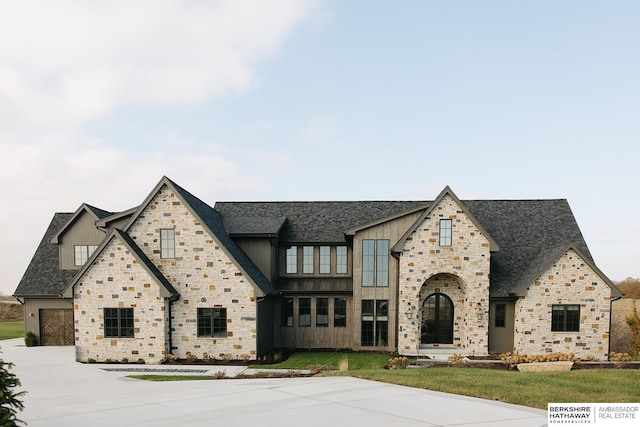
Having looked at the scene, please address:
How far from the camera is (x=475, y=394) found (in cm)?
1005

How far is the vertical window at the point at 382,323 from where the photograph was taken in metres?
20.7

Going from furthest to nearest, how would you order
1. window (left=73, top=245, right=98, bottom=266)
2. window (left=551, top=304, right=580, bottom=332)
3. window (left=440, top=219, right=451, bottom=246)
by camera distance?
window (left=73, top=245, right=98, bottom=266)
window (left=440, top=219, right=451, bottom=246)
window (left=551, top=304, right=580, bottom=332)

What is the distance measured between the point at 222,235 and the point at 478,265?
12545 mm

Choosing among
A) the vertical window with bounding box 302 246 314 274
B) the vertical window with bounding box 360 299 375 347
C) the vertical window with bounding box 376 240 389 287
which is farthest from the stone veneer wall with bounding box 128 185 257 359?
the vertical window with bounding box 376 240 389 287

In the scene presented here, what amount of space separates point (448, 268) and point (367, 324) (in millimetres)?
5019

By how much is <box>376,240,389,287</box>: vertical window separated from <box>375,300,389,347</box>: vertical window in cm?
104

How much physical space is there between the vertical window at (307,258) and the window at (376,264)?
128 inches

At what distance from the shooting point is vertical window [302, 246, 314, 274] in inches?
891

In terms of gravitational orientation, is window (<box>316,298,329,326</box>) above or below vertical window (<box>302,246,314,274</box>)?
below

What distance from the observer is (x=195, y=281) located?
18297mm

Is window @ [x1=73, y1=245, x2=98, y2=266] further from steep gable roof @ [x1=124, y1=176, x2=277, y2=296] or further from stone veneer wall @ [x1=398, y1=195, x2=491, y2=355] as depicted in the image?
stone veneer wall @ [x1=398, y1=195, x2=491, y2=355]

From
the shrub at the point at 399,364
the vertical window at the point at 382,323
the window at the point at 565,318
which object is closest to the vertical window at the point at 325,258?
the vertical window at the point at 382,323

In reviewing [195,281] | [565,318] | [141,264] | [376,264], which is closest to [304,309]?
[376,264]

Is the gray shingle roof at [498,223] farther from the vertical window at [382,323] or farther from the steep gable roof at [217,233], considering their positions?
the vertical window at [382,323]
